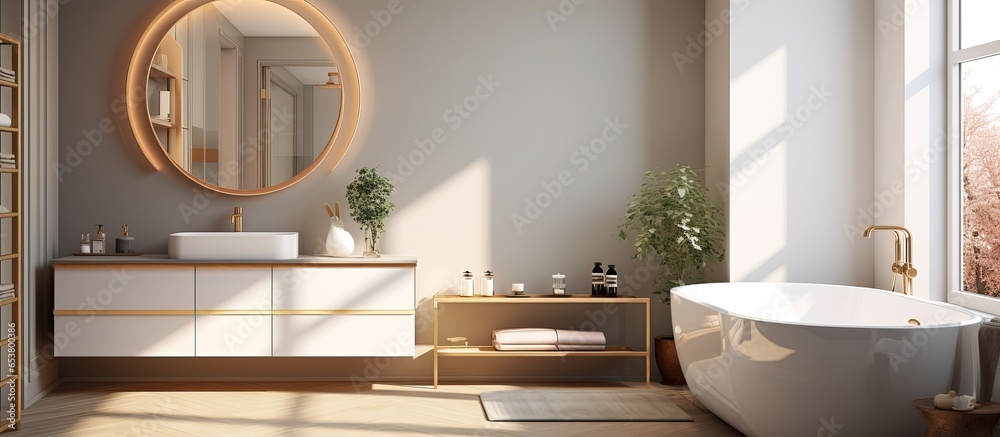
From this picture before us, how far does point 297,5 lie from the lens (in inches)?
178

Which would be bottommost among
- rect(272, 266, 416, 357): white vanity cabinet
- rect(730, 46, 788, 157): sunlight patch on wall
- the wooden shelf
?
the wooden shelf

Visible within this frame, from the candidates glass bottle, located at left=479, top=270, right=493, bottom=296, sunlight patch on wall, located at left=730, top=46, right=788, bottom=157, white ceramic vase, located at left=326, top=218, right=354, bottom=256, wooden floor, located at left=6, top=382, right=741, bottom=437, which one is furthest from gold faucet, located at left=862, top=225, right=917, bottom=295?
white ceramic vase, located at left=326, top=218, right=354, bottom=256

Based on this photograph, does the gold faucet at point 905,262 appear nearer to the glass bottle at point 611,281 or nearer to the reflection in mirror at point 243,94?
the glass bottle at point 611,281

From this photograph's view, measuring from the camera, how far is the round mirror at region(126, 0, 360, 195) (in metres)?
4.48

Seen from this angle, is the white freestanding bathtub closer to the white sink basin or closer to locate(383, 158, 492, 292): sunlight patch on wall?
→ locate(383, 158, 492, 292): sunlight patch on wall

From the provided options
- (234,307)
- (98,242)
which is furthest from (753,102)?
(98,242)

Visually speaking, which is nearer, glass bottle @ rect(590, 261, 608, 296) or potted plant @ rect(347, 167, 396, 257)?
potted plant @ rect(347, 167, 396, 257)

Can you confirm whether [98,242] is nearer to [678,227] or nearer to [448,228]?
[448,228]

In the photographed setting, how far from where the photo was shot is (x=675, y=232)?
4289 millimetres

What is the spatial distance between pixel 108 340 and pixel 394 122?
1922mm

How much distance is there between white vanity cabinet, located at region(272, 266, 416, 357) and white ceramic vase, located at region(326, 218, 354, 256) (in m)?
0.21

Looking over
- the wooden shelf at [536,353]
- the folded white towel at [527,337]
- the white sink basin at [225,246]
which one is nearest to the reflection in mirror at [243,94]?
the white sink basin at [225,246]

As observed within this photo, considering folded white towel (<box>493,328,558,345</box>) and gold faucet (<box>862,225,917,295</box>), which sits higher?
gold faucet (<box>862,225,917,295</box>)

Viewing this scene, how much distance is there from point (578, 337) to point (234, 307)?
186 cm
